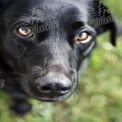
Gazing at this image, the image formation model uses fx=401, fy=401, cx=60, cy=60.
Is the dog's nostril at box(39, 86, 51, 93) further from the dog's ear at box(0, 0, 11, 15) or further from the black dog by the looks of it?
the dog's ear at box(0, 0, 11, 15)

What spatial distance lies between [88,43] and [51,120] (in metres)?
0.90

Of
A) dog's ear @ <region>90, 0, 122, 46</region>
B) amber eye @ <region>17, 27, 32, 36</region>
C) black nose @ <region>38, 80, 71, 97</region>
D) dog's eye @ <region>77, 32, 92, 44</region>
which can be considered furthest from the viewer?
dog's ear @ <region>90, 0, 122, 46</region>

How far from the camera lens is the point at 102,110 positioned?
3662 millimetres

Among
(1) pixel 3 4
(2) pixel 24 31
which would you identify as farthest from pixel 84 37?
(1) pixel 3 4

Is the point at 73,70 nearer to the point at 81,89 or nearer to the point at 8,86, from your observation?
the point at 8,86

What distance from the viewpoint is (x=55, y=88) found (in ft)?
8.37

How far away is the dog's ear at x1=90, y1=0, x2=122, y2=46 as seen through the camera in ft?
10.0

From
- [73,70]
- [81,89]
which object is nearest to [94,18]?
[73,70]

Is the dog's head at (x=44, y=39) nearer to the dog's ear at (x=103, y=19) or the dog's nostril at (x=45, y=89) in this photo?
the dog's nostril at (x=45, y=89)

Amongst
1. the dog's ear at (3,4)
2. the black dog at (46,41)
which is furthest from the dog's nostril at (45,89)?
the dog's ear at (3,4)

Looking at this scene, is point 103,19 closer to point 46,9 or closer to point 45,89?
point 46,9

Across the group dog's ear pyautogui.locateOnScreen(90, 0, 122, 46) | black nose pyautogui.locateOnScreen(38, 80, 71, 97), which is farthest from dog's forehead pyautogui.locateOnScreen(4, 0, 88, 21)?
black nose pyautogui.locateOnScreen(38, 80, 71, 97)

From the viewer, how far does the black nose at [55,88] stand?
99.2 inches

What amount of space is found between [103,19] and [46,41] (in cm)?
63
